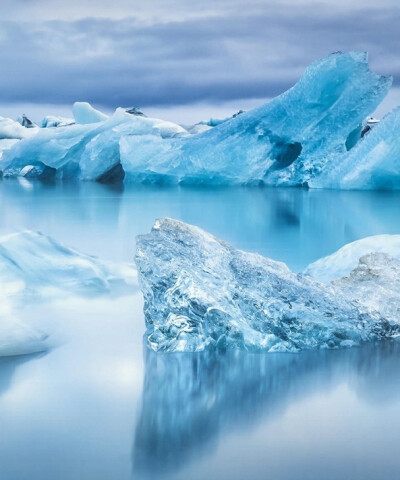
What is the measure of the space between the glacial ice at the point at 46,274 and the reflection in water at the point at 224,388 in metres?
0.61

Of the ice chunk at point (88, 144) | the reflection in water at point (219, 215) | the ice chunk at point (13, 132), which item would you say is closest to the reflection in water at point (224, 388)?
the reflection in water at point (219, 215)

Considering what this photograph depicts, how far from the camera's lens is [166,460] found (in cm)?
152

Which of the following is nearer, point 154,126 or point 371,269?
point 371,269

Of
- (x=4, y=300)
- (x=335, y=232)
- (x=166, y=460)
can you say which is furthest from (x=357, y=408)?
(x=335, y=232)

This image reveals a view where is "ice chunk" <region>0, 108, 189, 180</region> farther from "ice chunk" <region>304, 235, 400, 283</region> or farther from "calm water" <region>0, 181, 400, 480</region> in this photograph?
"calm water" <region>0, 181, 400, 480</region>

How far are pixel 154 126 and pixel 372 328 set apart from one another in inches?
423

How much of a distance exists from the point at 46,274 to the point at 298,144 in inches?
322

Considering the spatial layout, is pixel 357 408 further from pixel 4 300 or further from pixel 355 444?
pixel 4 300

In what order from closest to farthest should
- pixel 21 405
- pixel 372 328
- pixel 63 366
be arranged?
pixel 21 405, pixel 63 366, pixel 372 328

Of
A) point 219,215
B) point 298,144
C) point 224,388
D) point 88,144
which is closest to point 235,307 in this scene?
point 224,388

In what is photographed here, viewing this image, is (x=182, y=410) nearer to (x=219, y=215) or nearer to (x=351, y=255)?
(x=351, y=255)

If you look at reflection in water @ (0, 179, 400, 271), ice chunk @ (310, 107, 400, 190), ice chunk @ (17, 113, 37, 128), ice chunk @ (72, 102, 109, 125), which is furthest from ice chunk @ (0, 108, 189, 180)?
ice chunk @ (17, 113, 37, 128)

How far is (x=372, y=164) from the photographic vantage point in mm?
9203

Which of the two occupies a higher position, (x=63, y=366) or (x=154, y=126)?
(x=154, y=126)
